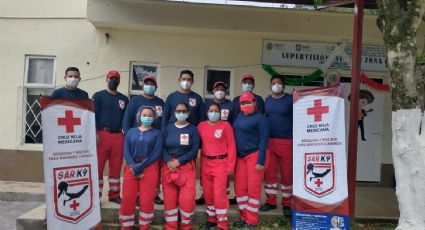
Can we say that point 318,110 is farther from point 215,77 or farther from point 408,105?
point 215,77

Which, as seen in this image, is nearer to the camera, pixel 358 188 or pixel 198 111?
pixel 198 111

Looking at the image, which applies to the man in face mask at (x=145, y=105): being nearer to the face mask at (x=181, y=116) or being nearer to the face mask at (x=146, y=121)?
the face mask at (x=146, y=121)

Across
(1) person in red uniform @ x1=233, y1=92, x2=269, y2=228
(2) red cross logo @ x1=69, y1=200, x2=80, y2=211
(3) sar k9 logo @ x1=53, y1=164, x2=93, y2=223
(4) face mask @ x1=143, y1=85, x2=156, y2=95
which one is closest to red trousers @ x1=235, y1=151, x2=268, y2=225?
(1) person in red uniform @ x1=233, y1=92, x2=269, y2=228

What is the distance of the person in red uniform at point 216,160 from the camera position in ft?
19.2

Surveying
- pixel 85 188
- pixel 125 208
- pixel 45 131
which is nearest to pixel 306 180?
pixel 125 208

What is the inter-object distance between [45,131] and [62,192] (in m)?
0.69

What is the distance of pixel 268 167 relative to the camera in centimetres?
636

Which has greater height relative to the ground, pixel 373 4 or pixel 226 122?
pixel 373 4

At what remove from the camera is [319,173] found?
573cm

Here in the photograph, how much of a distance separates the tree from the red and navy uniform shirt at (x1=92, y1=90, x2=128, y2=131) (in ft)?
11.5

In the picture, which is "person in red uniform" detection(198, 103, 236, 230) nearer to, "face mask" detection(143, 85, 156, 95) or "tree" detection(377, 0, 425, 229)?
"face mask" detection(143, 85, 156, 95)

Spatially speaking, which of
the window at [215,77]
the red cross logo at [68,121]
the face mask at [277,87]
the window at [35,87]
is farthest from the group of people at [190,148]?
the window at [35,87]

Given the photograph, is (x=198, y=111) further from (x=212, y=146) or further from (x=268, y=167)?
(x=268, y=167)

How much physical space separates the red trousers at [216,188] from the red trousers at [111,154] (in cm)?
121
